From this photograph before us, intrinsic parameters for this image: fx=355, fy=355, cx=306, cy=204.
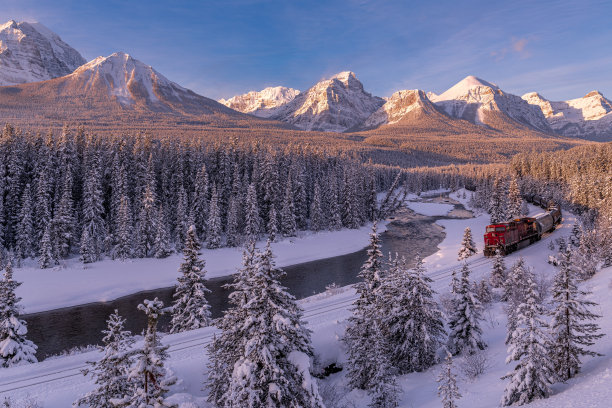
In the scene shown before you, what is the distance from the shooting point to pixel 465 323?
19141 millimetres

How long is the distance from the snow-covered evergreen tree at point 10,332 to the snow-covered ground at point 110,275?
51.3ft

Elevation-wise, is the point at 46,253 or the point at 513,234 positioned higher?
the point at 513,234

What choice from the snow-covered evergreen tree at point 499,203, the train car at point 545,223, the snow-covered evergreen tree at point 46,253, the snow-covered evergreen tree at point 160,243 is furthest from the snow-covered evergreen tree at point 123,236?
the snow-covered evergreen tree at point 499,203

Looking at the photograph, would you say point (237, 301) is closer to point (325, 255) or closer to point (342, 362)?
point (342, 362)

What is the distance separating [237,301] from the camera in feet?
43.6

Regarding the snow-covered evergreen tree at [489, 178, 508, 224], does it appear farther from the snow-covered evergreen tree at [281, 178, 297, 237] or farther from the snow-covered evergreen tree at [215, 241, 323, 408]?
the snow-covered evergreen tree at [215, 241, 323, 408]

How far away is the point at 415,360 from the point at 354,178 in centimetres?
6512

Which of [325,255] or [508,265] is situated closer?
[508,265]

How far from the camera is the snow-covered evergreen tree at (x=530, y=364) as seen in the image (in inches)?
466

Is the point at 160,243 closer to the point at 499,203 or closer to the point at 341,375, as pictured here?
the point at 341,375

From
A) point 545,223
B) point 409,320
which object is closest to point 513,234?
point 545,223

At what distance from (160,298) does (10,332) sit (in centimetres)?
1911

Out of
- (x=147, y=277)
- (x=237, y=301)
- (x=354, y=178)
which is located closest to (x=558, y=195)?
(x=354, y=178)

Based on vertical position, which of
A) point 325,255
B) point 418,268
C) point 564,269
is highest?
point 564,269
